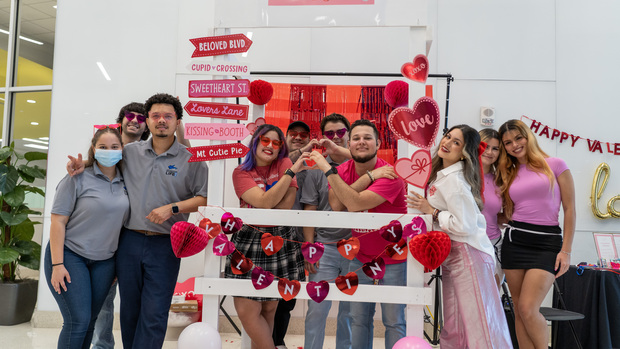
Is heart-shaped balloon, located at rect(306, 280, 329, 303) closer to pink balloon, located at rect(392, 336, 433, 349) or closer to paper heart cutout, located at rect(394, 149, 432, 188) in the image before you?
pink balloon, located at rect(392, 336, 433, 349)

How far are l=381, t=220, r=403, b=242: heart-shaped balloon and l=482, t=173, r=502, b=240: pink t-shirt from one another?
1128 millimetres

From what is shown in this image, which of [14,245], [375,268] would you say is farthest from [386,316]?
[14,245]

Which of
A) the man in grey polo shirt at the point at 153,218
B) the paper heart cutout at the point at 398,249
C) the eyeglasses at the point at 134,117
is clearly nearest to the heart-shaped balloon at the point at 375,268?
the paper heart cutout at the point at 398,249

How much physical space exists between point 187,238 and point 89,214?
0.69m

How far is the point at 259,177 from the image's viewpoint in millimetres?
2418

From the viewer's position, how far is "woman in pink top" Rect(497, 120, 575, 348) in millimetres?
2594

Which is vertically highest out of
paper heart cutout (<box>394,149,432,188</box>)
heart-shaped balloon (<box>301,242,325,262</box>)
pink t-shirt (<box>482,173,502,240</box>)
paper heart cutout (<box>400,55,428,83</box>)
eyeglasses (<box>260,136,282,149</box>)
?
paper heart cutout (<box>400,55,428,83</box>)

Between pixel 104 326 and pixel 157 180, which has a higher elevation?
pixel 157 180

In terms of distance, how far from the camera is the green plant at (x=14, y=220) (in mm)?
4238

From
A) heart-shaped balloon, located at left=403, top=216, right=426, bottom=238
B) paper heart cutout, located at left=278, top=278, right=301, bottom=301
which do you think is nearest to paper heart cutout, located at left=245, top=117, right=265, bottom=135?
paper heart cutout, located at left=278, top=278, right=301, bottom=301

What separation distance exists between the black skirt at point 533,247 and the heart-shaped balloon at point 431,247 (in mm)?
1037

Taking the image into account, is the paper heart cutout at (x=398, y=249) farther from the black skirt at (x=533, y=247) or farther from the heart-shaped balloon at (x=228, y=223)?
the black skirt at (x=533, y=247)

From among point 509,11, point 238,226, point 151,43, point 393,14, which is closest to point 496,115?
point 509,11

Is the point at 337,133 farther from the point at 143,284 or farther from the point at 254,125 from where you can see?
the point at 143,284
